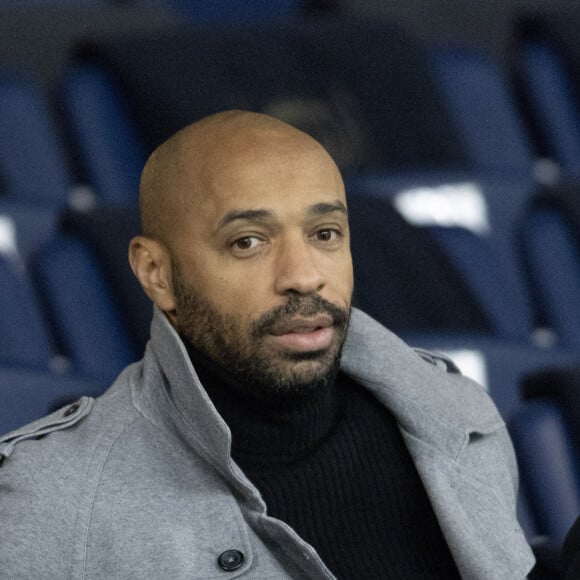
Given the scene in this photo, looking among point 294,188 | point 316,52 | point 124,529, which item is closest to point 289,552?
point 124,529

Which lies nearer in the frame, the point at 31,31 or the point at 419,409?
the point at 419,409

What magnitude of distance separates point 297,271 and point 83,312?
43cm

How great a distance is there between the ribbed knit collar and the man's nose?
6 cm

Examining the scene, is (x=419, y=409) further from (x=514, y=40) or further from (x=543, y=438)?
(x=514, y=40)

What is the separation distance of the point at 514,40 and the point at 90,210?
0.74m

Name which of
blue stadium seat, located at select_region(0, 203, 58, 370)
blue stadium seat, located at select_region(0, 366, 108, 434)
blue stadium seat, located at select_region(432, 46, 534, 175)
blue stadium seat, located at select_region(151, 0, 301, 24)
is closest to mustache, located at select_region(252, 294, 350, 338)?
blue stadium seat, located at select_region(0, 366, 108, 434)

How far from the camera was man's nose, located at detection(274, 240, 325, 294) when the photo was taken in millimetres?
774

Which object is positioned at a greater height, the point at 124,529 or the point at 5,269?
the point at 5,269

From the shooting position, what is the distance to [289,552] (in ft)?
2.54

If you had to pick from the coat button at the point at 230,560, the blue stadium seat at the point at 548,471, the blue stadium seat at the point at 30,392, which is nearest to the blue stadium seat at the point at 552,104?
the blue stadium seat at the point at 548,471

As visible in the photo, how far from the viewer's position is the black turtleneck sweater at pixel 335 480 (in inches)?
31.7

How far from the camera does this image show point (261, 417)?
0.81 metres

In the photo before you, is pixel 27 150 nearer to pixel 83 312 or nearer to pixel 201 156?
pixel 83 312

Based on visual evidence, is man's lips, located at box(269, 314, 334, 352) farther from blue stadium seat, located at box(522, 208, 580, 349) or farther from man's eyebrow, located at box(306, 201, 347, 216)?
blue stadium seat, located at box(522, 208, 580, 349)
